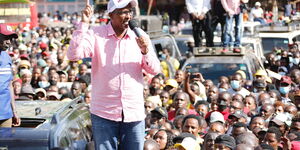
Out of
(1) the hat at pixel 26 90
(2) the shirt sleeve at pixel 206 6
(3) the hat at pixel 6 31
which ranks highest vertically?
(2) the shirt sleeve at pixel 206 6

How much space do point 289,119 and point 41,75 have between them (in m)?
5.10

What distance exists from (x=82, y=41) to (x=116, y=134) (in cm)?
68

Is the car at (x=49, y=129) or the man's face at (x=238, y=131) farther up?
the car at (x=49, y=129)

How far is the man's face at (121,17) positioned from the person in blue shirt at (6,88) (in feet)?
3.63

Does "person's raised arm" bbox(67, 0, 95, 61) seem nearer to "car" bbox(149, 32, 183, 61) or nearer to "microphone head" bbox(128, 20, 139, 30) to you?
"microphone head" bbox(128, 20, 139, 30)

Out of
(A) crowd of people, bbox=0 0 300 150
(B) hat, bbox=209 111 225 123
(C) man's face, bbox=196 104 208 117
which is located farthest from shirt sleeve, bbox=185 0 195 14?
(B) hat, bbox=209 111 225 123

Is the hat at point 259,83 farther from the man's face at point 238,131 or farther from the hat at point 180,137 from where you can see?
the hat at point 180,137

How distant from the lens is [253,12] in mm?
23203

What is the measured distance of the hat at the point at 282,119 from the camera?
26.4 feet

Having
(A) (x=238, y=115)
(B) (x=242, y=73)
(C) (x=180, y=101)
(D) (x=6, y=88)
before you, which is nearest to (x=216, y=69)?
(B) (x=242, y=73)

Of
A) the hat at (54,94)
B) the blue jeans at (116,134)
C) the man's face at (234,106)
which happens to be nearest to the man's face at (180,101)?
the man's face at (234,106)

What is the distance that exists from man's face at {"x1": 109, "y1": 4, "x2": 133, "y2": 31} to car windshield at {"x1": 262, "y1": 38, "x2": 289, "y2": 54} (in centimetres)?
1330

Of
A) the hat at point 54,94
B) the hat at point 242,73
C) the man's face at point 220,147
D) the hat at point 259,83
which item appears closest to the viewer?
the man's face at point 220,147

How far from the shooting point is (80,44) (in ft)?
13.6
